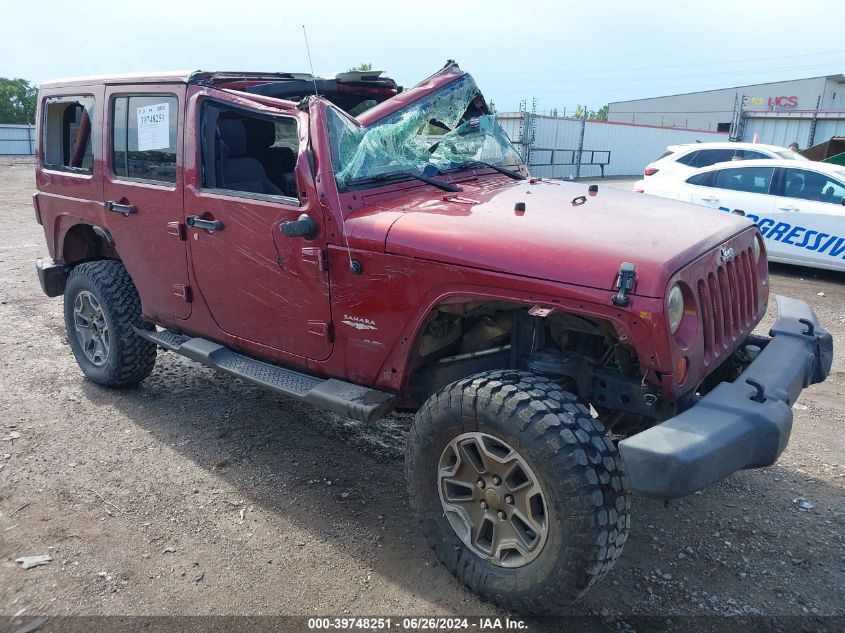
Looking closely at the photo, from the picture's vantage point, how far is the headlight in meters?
2.57

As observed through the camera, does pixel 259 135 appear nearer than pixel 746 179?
Yes

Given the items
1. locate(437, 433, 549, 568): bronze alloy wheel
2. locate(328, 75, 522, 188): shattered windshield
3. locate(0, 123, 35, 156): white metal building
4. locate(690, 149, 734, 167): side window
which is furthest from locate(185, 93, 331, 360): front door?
locate(0, 123, 35, 156): white metal building

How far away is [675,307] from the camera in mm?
2631

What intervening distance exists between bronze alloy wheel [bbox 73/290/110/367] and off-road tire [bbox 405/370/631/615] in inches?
124

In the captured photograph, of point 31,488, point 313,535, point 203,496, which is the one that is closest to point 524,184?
point 313,535

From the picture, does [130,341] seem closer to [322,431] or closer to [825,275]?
[322,431]

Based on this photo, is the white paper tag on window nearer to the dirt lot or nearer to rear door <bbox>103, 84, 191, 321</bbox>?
rear door <bbox>103, 84, 191, 321</bbox>

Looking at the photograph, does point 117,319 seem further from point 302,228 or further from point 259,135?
point 302,228

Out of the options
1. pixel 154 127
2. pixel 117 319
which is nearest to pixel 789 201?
pixel 154 127

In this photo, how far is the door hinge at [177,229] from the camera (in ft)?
13.2

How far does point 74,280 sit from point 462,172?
3045 mm

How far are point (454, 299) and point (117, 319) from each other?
2869 millimetres

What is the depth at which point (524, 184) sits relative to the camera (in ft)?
13.3

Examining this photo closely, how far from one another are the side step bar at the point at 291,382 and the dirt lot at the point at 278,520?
2.06 ft
